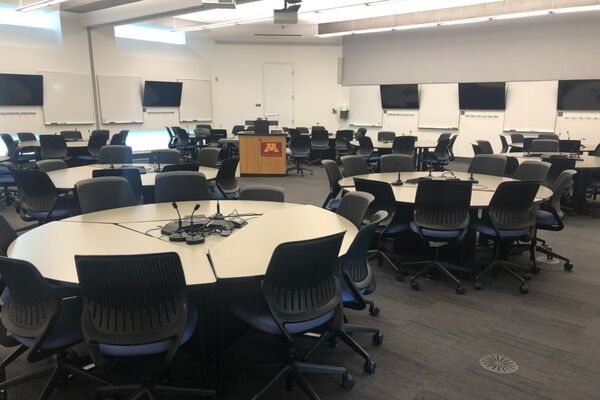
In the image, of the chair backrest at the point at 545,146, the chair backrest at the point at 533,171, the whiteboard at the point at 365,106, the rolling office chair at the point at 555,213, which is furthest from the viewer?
the whiteboard at the point at 365,106

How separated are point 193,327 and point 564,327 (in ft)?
9.22

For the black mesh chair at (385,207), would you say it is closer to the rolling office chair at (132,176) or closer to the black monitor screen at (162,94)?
the rolling office chair at (132,176)

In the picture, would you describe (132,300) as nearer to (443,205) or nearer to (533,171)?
(443,205)

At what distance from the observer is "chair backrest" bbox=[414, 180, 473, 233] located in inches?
148

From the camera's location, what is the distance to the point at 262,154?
983 cm

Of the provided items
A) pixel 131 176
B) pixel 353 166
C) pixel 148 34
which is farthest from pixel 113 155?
pixel 148 34

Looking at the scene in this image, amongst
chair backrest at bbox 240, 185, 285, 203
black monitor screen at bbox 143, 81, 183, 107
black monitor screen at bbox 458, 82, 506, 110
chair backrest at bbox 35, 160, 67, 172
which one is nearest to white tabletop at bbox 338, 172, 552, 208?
chair backrest at bbox 240, 185, 285, 203

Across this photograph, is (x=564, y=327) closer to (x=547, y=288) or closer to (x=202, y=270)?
(x=547, y=288)

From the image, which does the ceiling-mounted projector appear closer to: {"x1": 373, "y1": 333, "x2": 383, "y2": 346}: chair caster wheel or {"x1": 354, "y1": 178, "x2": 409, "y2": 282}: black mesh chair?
{"x1": 354, "y1": 178, "x2": 409, "y2": 282}: black mesh chair

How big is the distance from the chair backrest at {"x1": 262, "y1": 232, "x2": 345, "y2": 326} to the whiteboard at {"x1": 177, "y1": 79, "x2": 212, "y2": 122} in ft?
40.0

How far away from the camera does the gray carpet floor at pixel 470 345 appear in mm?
2555

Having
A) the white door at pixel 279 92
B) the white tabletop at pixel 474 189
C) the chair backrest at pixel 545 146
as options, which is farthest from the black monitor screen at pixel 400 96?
the white tabletop at pixel 474 189

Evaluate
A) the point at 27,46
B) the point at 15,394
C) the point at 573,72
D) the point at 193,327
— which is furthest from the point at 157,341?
the point at 573,72

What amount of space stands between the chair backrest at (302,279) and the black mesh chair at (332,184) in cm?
270
